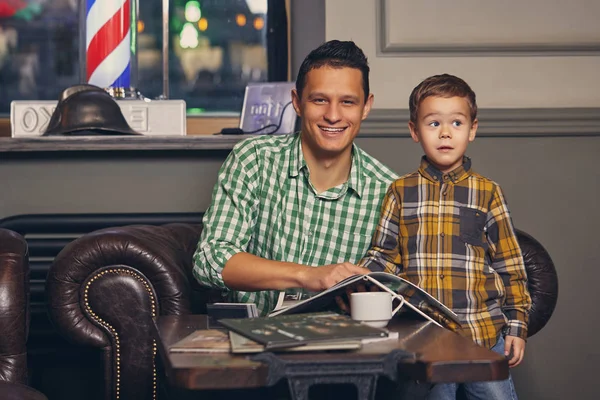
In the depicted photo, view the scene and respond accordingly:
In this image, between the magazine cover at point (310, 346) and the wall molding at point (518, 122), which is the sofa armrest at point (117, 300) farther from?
the wall molding at point (518, 122)

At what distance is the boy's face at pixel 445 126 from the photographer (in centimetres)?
180

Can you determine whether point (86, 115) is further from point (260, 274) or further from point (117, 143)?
point (260, 274)

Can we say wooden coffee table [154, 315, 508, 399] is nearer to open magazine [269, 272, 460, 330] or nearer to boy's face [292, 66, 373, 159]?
open magazine [269, 272, 460, 330]

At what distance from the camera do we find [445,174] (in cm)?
184

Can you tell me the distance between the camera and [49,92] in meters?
3.27

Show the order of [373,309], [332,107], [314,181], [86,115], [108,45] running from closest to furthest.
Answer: [373,309], [332,107], [314,181], [86,115], [108,45]

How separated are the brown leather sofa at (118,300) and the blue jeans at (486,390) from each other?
57 centimetres

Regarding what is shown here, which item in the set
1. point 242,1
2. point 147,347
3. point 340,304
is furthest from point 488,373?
point 242,1

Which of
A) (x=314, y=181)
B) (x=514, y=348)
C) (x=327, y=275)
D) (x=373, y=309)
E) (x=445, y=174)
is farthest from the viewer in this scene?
(x=314, y=181)

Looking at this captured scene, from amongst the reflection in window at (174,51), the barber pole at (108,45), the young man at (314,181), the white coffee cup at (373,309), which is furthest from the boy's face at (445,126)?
the reflection in window at (174,51)

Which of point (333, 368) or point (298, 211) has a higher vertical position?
point (298, 211)

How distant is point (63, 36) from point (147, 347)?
1.78 meters

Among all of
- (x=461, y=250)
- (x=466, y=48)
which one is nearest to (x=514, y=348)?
(x=461, y=250)

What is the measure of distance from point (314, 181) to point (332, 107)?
0.20 metres
